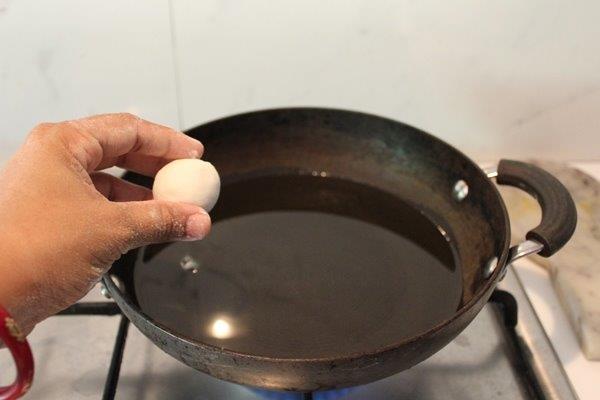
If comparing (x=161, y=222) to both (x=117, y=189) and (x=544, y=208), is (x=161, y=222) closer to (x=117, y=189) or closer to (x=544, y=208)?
(x=117, y=189)

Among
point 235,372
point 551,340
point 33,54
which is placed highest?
point 33,54

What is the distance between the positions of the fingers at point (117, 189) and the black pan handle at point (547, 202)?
0.42 m

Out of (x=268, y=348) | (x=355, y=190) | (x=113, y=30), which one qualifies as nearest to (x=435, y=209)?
(x=355, y=190)

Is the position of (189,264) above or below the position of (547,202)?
below

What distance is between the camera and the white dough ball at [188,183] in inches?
23.4

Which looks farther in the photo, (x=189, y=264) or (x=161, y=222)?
(x=189, y=264)

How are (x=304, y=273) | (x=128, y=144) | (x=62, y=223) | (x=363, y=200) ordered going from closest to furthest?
(x=62, y=223)
(x=128, y=144)
(x=304, y=273)
(x=363, y=200)

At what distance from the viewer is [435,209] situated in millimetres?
789

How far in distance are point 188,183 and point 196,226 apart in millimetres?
84

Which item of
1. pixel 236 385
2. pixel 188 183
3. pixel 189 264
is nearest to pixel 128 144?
pixel 188 183

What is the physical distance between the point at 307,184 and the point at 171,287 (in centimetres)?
26

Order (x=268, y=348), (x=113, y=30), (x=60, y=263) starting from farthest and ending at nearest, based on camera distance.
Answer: (x=113, y=30) → (x=268, y=348) → (x=60, y=263)

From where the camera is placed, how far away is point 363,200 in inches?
31.9

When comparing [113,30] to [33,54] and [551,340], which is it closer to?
[33,54]
